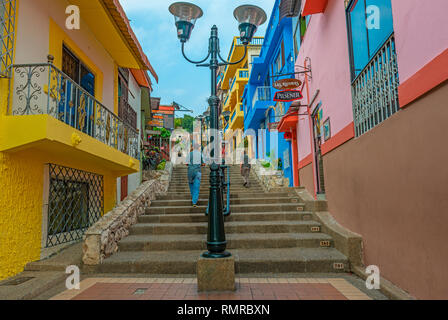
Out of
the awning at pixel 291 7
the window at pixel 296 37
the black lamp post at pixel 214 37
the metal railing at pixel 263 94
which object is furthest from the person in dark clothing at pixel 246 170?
the metal railing at pixel 263 94

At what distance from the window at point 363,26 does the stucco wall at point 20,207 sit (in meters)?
5.87

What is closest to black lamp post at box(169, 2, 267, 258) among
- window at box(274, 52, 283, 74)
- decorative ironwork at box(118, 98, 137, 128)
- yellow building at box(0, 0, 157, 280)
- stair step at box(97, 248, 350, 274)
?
stair step at box(97, 248, 350, 274)

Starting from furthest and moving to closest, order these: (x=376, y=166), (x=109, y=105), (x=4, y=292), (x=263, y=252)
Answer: (x=109, y=105)
(x=263, y=252)
(x=376, y=166)
(x=4, y=292)

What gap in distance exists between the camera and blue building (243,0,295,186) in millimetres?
12414

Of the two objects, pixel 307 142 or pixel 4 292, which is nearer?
pixel 4 292

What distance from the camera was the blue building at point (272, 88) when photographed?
1241 centimetres

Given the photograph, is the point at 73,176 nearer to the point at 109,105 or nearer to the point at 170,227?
the point at 170,227

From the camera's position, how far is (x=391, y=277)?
13.3 ft

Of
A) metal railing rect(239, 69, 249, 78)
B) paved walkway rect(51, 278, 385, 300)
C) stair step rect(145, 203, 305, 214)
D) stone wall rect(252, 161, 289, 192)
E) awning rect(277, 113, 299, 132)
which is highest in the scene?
metal railing rect(239, 69, 249, 78)

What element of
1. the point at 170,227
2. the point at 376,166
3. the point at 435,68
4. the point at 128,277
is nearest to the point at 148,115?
the point at 170,227

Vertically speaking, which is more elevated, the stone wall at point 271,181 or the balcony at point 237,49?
the balcony at point 237,49

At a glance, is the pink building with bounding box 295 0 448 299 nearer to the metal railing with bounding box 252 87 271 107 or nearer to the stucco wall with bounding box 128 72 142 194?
the stucco wall with bounding box 128 72 142 194

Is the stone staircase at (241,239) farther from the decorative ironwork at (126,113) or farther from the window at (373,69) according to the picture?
the decorative ironwork at (126,113)

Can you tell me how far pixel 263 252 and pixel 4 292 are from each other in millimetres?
3905
